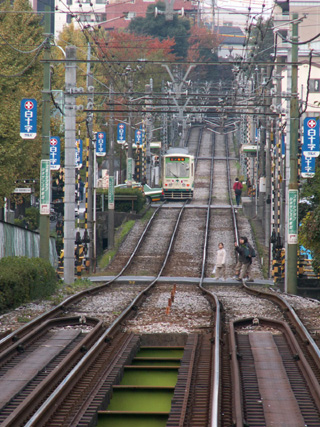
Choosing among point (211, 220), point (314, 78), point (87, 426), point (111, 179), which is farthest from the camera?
point (314, 78)

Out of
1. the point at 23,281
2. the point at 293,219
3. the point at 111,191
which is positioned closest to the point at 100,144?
the point at 111,191

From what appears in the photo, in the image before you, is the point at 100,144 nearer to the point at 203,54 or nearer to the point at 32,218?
the point at 32,218

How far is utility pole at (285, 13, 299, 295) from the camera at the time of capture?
24172 mm

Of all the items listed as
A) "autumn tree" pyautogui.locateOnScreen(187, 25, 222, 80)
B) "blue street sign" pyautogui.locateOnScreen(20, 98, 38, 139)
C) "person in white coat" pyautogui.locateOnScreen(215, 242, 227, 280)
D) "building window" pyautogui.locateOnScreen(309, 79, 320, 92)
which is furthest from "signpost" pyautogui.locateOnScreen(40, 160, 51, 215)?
"autumn tree" pyautogui.locateOnScreen(187, 25, 222, 80)

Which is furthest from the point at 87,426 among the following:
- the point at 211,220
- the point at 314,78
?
the point at 314,78

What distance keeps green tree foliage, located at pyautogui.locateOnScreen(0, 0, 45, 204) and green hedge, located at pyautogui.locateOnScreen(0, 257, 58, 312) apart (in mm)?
7639

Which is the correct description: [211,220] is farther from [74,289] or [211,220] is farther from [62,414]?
[62,414]

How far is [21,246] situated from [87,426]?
19.3 m

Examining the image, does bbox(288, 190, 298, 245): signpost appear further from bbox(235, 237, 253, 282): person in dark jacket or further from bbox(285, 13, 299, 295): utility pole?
bbox(235, 237, 253, 282): person in dark jacket

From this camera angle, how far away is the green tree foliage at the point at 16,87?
102ft

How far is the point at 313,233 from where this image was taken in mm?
22312

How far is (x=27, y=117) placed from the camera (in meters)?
24.0

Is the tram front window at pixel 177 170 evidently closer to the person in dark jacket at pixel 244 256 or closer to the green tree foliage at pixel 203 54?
the person in dark jacket at pixel 244 256

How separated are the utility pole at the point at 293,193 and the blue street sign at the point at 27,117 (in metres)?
8.01
